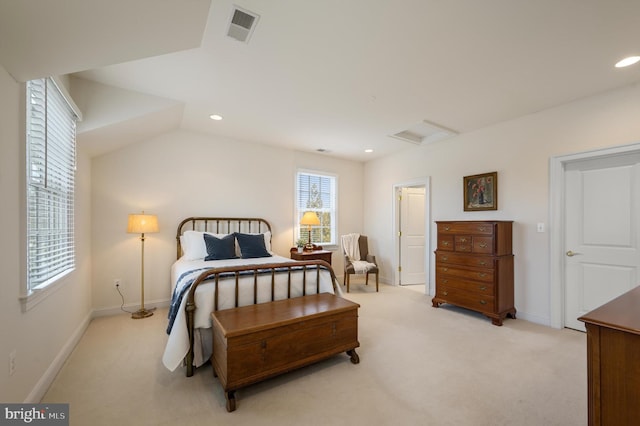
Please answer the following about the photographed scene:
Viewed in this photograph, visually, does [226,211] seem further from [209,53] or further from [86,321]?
[209,53]

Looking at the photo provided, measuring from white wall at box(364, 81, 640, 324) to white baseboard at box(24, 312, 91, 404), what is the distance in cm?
471

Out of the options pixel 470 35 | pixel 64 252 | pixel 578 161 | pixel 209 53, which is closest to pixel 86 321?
pixel 64 252

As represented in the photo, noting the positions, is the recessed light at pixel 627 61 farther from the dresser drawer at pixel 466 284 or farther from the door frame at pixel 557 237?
the dresser drawer at pixel 466 284

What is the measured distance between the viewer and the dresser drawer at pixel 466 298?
3.33 meters

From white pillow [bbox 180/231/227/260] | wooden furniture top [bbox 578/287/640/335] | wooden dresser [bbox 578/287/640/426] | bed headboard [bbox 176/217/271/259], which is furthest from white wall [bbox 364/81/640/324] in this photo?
white pillow [bbox 180/231/227/260]

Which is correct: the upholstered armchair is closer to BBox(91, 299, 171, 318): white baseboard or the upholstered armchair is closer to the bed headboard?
the bed headboard

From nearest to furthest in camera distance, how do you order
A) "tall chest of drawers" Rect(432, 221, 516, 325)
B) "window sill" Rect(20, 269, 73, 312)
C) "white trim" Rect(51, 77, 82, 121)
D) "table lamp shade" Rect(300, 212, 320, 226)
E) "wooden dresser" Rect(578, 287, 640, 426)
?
"wooden dresser" Rect(578, 287, 640, 426)
"window sill" Rect(20, 269, 73, 312)
"white trim" Rect(51, 77, 82, 121)
"tall chest of drawers" Rect(432, 221, 516, 325)
"table lamp shade" Rect(300, 212, 320, 226)

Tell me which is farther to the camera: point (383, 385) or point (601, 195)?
point (601, 195)

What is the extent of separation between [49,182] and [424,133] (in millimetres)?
4625

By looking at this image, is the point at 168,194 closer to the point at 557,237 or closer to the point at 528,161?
the point at 528,161

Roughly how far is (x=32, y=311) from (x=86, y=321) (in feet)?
5.43

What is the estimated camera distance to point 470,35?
1.97 m

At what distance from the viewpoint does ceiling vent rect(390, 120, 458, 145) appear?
3.94 meters

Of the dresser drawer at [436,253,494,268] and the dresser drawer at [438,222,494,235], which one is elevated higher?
the dresser drawer at [438,222,494,235]
